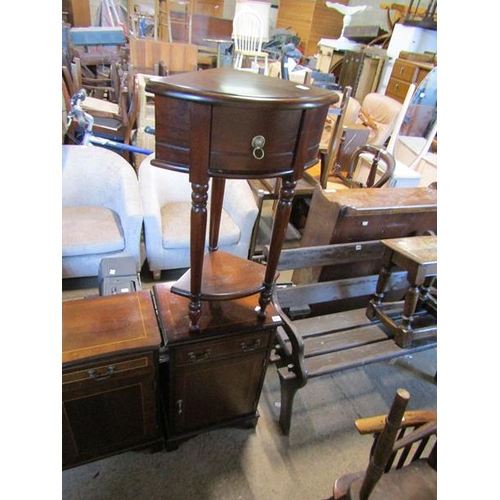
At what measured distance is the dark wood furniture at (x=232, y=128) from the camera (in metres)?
0.73

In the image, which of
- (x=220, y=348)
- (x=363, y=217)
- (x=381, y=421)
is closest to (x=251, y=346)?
(x=220, y=348)

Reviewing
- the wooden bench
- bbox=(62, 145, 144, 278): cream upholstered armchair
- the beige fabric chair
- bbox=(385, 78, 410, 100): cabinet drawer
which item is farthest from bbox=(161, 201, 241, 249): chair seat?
bbox=(385, 78, 410, 100): cabinet drawer

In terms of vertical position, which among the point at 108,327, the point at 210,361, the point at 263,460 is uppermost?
the point at 108,327

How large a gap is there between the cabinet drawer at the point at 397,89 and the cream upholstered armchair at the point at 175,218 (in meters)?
2.50

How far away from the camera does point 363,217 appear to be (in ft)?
5.97

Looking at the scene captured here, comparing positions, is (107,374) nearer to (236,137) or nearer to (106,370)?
(106,370)

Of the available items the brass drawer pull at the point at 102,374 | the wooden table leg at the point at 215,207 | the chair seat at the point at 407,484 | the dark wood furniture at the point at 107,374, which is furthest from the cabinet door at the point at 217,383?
the chair seat at the point at 407,484

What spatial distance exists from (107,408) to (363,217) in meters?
1.47

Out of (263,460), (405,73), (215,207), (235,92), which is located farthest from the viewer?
(405,73)

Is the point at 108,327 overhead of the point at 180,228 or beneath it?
overhead

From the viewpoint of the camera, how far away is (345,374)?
1.93 metres

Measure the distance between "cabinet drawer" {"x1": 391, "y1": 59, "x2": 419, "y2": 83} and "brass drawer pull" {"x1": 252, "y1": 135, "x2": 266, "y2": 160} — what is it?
350 cm

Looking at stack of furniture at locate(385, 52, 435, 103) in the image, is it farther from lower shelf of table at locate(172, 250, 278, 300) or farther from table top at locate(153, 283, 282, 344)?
table top at locate(153, 283, 282, 344)
